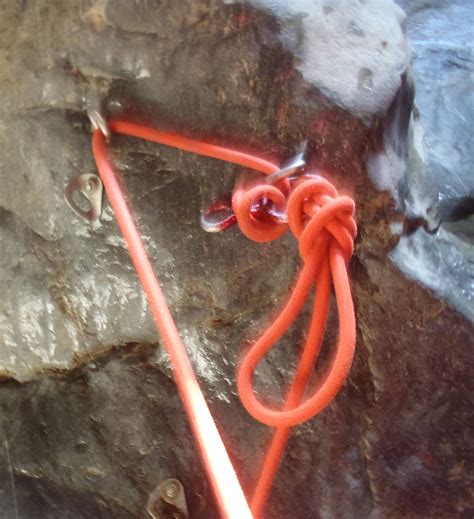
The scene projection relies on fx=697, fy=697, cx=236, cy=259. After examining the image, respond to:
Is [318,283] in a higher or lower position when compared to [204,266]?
higher

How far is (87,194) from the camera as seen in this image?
1.05 m

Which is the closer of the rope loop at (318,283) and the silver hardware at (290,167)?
the rope loop at (318,283)

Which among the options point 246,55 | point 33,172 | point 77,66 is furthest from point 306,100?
point 33,172

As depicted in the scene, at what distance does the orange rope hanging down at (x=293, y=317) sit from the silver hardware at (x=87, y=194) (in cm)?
21

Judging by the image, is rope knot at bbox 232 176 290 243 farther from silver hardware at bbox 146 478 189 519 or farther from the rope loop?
silver hardware at bbox 146 478 189 519

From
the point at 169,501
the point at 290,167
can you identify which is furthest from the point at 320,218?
the point at 169,501

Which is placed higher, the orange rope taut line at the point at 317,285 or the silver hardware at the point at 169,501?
the orange rope taut line at the point at 317,285

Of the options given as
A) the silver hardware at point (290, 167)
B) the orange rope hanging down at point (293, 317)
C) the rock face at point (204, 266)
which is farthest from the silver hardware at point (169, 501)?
the silver hardware at point (290, 167)

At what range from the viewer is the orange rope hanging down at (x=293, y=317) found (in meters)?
0.67

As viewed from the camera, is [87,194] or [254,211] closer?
[254,211]

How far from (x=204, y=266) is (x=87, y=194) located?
0.21m

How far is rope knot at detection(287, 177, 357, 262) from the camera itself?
27.2 inches

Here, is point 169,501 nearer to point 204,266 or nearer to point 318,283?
point 204,266

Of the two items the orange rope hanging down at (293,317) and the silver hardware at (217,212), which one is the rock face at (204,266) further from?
the orange rope hanging down at (293,317)
